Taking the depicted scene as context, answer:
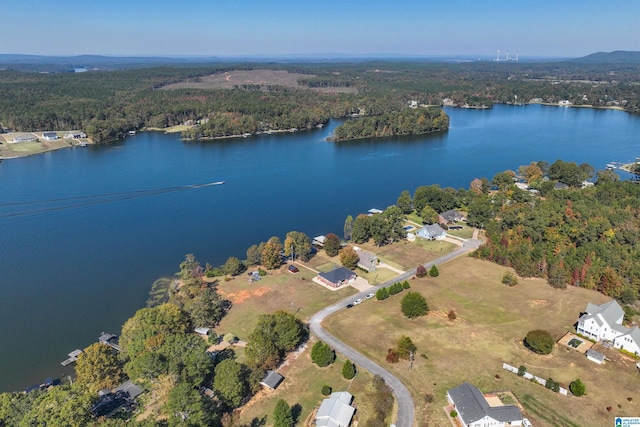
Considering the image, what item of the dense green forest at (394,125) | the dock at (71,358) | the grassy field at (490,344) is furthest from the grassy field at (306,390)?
the dense green forest at (394,125)

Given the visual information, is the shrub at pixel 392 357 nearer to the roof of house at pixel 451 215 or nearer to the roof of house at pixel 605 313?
the roof of house at pixel 605 313

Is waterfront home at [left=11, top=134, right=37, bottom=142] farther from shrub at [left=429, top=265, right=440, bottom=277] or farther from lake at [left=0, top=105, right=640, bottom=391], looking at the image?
shrub at [left=429, top=265, right=440, bottom=277]

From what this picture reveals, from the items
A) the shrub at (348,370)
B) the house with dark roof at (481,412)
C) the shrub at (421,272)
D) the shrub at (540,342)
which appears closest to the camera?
the house with dark roof at (481,412)

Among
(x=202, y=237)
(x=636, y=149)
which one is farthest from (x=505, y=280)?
(x=636, y=149)

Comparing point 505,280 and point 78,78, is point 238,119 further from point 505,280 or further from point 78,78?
point 78,78

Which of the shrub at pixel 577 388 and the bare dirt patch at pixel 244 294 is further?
the bare dirt patch at pixel 244 294

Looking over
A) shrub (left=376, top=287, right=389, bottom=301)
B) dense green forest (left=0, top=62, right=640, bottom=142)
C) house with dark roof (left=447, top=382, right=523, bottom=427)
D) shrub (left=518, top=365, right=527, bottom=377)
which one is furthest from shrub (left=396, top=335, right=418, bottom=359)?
dense green forest (left=0, top=62, right=640, bottom=142)
